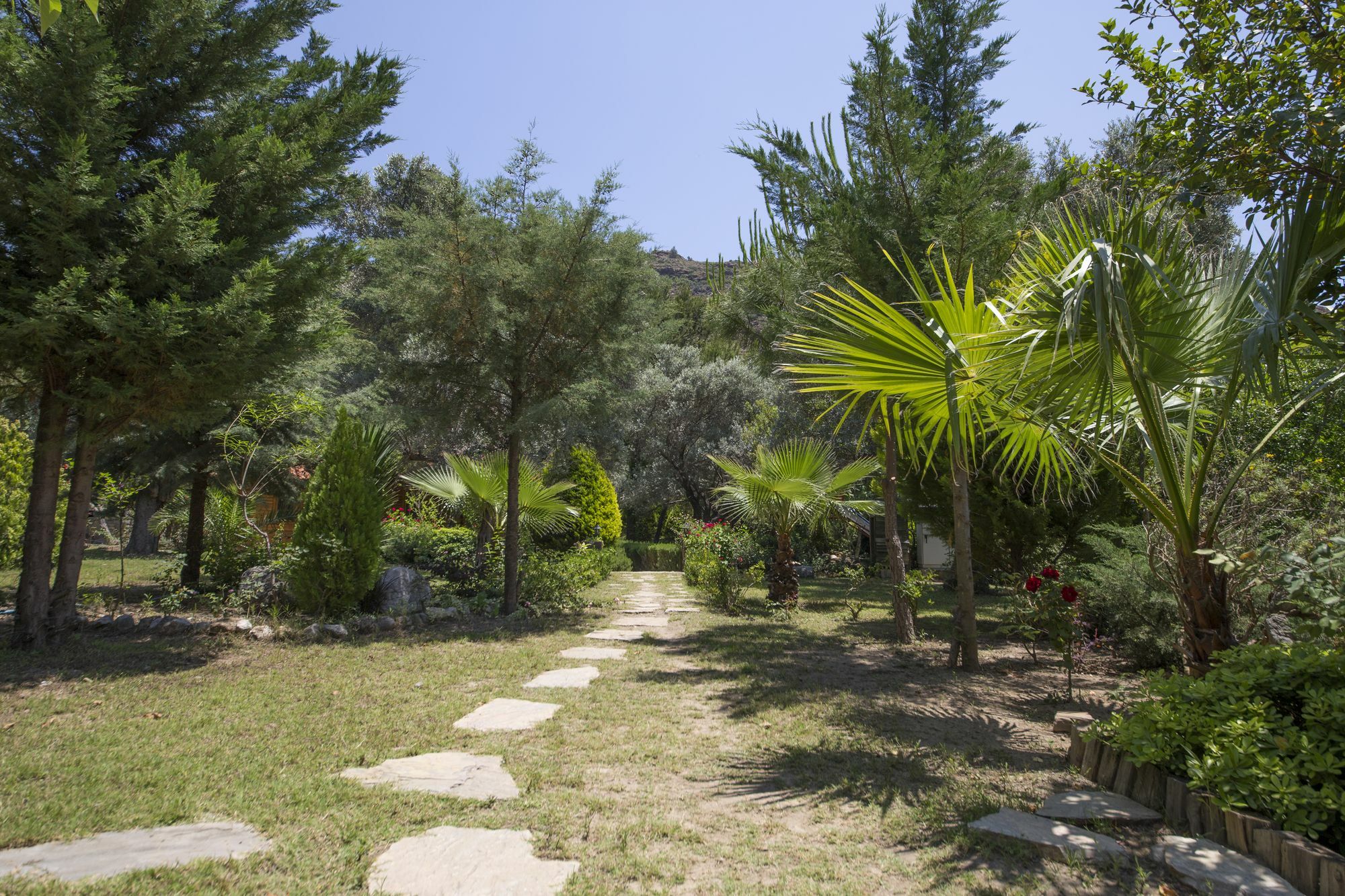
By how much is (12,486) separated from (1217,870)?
13.8 meters

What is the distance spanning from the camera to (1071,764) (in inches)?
142

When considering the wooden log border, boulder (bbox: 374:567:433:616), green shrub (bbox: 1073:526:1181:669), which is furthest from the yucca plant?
the wooden log border

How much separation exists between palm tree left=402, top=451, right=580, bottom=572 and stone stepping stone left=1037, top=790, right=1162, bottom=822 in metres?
7.47

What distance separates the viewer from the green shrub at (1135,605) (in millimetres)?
5641

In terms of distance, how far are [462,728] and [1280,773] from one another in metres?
3.78

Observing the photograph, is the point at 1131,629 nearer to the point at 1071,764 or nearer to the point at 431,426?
the point at 1071,764

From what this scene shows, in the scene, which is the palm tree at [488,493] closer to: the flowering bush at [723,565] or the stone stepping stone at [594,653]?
the flowering bush at [723,565]

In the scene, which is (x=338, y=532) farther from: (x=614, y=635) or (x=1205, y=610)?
(x=1205, y=610)

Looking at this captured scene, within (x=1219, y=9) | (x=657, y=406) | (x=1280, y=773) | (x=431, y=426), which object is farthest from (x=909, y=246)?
(x=657, y=406)

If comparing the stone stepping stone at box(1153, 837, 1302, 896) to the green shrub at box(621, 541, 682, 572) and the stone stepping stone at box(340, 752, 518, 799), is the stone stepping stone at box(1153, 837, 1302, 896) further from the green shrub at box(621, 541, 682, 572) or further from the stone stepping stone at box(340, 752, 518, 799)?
the green shrub at box(621, 541, 682, 572)

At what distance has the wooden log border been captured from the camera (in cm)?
219

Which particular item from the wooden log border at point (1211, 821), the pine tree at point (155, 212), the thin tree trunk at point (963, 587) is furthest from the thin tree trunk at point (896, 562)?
the pine tree at point (155, 212)

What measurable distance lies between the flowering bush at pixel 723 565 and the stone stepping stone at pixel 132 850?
8075mm

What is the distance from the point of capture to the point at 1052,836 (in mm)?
2707
